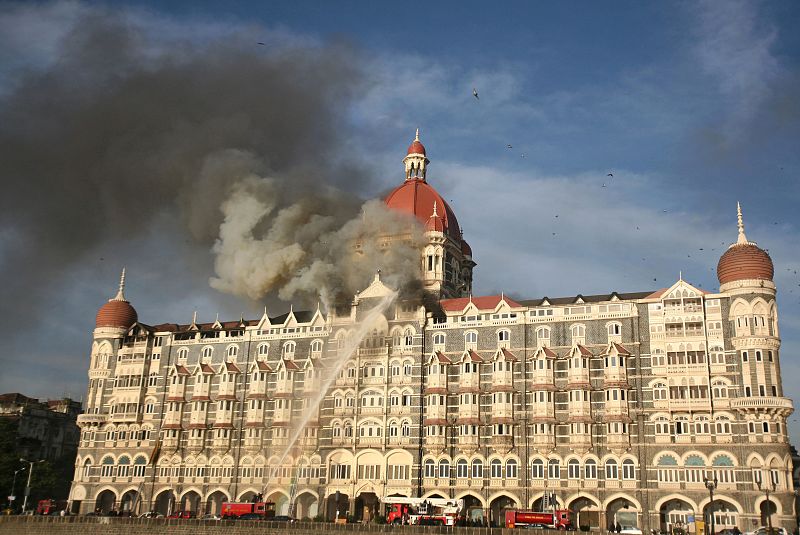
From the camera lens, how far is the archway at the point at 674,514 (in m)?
85.3

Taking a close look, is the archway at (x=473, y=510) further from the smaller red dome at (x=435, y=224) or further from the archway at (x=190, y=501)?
the smaller red dome at (x=435, y=224)

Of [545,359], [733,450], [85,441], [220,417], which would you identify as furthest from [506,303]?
[85,441]

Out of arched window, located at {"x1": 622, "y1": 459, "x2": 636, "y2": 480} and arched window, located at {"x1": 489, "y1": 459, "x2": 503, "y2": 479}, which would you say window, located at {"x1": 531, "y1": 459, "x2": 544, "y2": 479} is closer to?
arched window, located at {"x1": 489, "y1": 459, "x2": 503, "y2": 479}

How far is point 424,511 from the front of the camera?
8800 centimetres

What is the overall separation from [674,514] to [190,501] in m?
61.0

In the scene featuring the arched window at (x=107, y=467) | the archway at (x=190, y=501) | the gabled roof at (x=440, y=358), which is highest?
the gabled roof at (x=440, y=358)

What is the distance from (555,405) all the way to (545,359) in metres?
5.33

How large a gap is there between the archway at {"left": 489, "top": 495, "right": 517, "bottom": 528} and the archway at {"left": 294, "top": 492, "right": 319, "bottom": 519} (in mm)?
22385

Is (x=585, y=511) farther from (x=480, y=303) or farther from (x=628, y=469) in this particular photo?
(x=480, y=303)

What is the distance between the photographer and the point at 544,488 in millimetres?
90625

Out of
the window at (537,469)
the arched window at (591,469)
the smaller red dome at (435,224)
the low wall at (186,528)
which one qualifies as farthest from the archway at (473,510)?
the smaller red dome at (435,224)

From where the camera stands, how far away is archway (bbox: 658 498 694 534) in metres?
85.3

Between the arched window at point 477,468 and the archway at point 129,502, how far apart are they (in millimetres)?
45716

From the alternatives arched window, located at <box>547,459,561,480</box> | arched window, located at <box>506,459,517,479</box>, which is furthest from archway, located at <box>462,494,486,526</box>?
arched window, located at <box>547,459,561,480</box>
